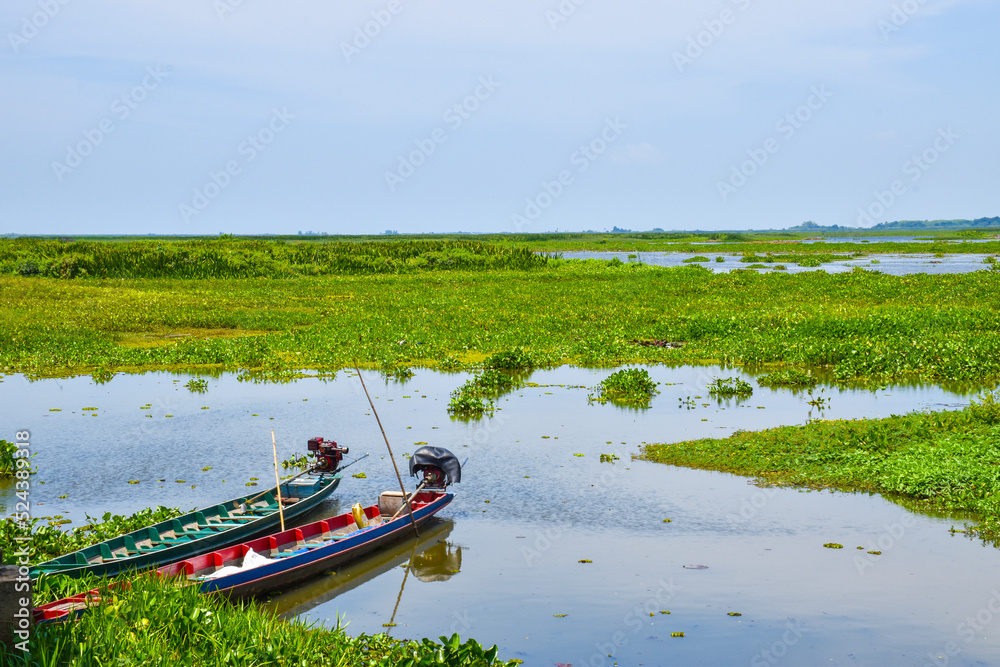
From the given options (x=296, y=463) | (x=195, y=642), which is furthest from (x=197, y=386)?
(x=195, y=642)

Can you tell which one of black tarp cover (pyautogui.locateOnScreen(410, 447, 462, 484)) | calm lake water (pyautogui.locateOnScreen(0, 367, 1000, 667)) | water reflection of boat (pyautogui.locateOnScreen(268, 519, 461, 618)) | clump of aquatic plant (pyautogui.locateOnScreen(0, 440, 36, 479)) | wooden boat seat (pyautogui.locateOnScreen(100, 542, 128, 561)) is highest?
black tarp cover (pyautogui.locateOnScreen(410, 447, 462, 484))

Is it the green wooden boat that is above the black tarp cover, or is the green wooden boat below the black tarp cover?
below

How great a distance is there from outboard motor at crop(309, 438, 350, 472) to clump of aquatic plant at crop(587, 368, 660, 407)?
30.4 ft

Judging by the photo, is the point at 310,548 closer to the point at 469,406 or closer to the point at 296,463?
the point at 296,463

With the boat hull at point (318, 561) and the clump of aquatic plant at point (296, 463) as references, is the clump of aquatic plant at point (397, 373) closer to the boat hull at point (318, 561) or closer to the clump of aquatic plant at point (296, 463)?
the clump of aquatic plant at point (296, 463)

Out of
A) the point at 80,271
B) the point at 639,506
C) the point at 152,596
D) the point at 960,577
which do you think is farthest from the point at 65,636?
the point at 80,271

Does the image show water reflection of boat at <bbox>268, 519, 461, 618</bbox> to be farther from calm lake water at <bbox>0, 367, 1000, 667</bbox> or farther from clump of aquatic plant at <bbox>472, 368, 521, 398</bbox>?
clump of aquatic plant at <bbox>472, 368, 521, 398</bbox>

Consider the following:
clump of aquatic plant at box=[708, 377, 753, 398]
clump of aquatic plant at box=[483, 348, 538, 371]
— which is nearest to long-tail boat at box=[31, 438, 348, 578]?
clump of aquatic plant at box=[708, 377, 753, 398]

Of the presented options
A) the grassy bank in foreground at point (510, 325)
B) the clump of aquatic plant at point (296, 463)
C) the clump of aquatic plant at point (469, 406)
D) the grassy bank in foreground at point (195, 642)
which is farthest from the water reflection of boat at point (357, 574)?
the grassy bank in foreground at point (510, 325)

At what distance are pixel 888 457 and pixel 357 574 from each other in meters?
9.74

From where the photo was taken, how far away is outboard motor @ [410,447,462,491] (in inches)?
602

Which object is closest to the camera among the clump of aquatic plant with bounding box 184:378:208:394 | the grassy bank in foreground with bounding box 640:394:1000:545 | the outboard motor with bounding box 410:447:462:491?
the grassy bank in foreground with bounding box 640:394:1000:545

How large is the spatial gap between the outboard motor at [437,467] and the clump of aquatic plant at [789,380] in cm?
1284

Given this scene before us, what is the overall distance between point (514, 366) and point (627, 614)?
17506mm
